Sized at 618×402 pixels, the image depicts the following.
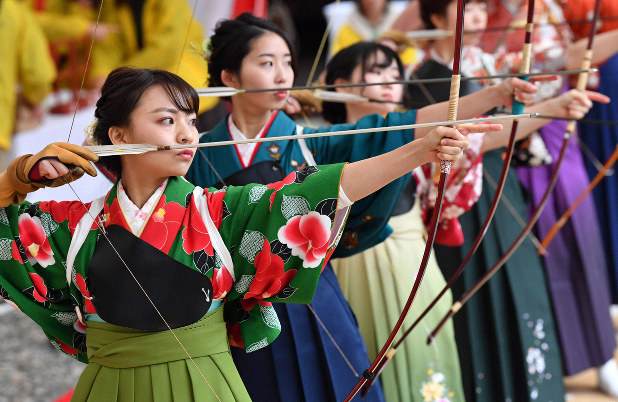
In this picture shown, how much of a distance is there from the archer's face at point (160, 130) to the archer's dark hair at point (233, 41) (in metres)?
0.44

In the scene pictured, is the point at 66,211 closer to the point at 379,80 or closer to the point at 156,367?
the point at 156,367

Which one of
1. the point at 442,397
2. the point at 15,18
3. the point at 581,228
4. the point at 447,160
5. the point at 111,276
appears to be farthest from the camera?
the point at 15,18

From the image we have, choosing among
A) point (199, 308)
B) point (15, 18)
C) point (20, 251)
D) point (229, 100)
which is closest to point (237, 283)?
point (199, 308)

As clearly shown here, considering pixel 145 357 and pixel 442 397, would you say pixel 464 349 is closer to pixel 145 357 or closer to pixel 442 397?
pixel 442 397

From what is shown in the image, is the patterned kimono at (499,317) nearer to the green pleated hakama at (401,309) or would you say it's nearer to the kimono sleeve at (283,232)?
the green pleated hakama at (401,309)

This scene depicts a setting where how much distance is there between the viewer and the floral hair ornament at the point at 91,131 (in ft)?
4.69

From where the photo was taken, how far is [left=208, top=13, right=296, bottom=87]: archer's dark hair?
5.78 feet

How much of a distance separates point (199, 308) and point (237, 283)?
0.30ft

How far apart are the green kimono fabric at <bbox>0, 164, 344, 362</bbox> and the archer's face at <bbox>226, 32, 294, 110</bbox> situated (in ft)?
1.31

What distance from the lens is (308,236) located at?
1337 mm

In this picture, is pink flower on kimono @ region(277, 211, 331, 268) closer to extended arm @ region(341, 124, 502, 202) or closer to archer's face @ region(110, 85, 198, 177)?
extended arm @ region(341, 124, 502, 202)

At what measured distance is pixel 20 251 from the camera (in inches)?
55.6

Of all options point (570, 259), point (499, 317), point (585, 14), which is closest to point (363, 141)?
point (499, 317)

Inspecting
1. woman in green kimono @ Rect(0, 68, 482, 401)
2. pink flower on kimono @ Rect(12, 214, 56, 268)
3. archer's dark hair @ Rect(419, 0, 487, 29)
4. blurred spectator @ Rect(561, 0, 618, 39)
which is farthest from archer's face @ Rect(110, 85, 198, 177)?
blurred spectator @ Rect(561, 0, 618, 39)
